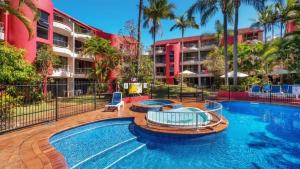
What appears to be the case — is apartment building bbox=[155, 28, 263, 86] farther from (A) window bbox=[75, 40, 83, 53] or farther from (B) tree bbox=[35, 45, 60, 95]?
(B) tree bbox=[35, 45, 60, 95]

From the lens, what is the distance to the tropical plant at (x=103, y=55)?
2488 cm

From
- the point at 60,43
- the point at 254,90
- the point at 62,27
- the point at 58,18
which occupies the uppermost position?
the point at 58,18

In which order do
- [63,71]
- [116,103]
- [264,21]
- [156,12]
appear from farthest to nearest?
[264,21], [156,12], [63,71], [116,103]

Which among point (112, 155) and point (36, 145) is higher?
point (36, 145)

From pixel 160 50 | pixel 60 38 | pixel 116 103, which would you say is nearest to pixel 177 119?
pixel 116 103

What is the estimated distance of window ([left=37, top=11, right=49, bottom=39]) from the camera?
71.9 ft

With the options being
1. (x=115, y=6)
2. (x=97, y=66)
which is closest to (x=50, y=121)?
(x=97, y=66)

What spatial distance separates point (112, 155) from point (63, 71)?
2154 cm

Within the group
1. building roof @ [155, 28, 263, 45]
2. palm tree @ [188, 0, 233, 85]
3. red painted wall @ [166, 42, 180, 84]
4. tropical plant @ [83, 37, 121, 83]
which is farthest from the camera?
red painted wall @ [166, 42, 180, 84]

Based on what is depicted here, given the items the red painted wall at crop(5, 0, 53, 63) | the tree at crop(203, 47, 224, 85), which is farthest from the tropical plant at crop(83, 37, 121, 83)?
the tree at crop(203, 47, 224, 85)

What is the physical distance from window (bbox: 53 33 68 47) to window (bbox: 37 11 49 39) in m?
3.56

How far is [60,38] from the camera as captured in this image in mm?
27703

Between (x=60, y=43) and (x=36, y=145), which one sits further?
(x=60, y=43)

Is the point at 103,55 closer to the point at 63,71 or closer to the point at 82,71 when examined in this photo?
the point at 63,71
